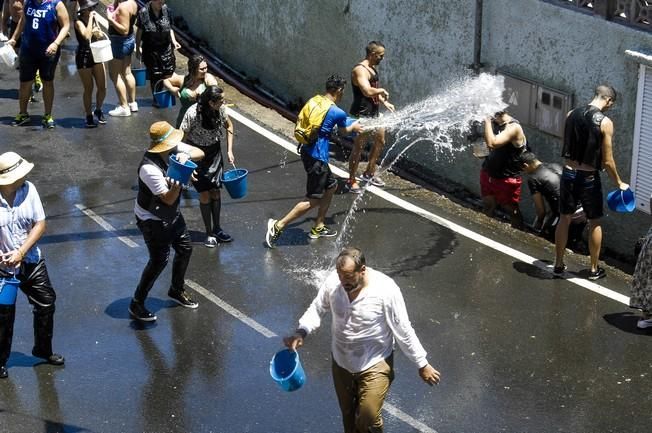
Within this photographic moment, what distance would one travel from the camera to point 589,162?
36.6ft

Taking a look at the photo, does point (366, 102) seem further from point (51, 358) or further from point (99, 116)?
point (51, 358)

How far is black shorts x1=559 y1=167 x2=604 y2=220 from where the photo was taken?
11.3 m

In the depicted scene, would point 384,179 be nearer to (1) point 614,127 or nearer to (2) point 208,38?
(1) point 614,127

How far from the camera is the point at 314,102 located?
12.0m

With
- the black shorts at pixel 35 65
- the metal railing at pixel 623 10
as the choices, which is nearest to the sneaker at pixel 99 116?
the black shorts at pixel 35 65

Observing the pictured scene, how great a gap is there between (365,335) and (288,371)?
57 centimetres

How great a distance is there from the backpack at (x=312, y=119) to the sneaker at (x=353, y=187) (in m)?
2.03

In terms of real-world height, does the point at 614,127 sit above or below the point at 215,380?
above

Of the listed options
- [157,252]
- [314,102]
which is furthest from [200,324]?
[314,102]

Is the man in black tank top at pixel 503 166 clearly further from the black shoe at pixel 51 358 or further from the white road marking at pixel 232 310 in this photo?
the black shoe at pixel 51 358

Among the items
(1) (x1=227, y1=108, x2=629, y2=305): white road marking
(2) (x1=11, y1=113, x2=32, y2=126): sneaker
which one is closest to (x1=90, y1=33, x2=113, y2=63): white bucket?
(2) (x1=11, y1=113, x2=32, y2=126): sneaker

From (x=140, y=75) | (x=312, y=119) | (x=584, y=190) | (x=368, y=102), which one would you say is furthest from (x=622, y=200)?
(x=140, y=75)

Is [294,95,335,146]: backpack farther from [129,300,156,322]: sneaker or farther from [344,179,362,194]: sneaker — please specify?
[129,300,156,322]: sneaker

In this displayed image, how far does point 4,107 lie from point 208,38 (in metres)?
4.23
